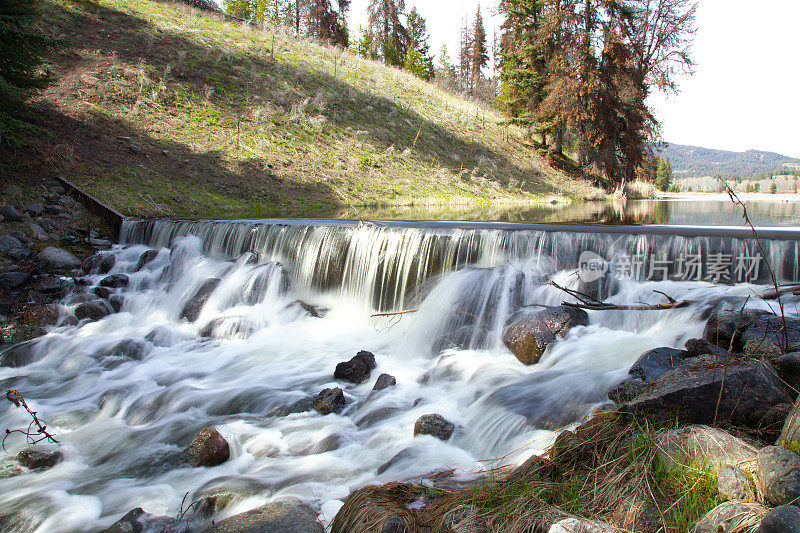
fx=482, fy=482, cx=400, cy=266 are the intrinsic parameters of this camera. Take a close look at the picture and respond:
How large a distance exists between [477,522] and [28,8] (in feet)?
44.9

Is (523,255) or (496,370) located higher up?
(523,255)

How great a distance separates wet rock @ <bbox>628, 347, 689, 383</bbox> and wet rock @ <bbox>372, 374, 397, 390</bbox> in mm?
2510

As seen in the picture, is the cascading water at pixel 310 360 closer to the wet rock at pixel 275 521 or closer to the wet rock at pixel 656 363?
the wet rock at pixel 275 521

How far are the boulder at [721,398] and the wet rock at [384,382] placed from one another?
119 inches

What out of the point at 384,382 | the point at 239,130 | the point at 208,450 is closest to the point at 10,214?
the point at 208,450

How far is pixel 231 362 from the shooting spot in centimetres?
674

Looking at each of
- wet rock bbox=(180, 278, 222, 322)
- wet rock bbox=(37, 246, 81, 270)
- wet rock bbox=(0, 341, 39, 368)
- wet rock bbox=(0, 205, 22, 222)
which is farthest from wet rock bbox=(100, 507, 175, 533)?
wet rock bbox=(0, 205, 22, 222)

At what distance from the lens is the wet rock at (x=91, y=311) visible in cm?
820

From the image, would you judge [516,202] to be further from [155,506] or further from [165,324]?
[155,506]

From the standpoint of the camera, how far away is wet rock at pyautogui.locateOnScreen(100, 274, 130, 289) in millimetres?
9188

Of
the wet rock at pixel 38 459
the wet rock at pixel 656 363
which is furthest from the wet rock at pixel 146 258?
the wet rock at pixel 656 363

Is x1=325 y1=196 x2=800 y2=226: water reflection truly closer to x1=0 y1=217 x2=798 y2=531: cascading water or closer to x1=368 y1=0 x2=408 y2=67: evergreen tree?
x1=0 y1=217 x2=798 y2=531: cascading water

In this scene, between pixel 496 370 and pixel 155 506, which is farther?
pixel 496 370

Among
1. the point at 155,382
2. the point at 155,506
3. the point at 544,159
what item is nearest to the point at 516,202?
the point at 544,159
